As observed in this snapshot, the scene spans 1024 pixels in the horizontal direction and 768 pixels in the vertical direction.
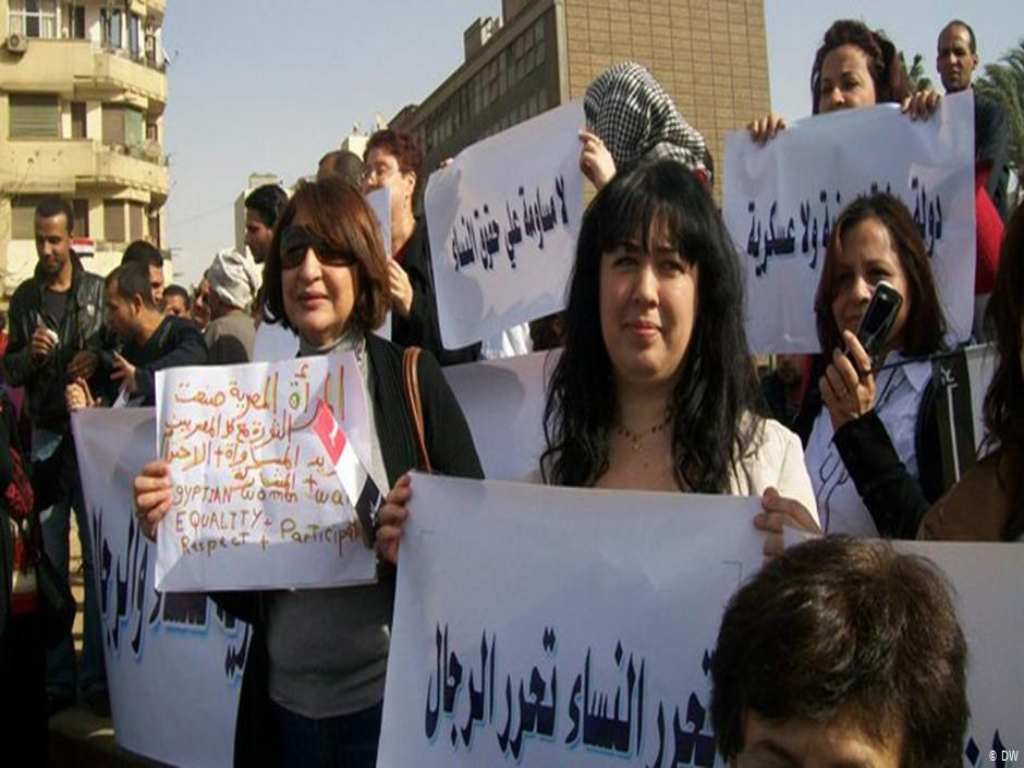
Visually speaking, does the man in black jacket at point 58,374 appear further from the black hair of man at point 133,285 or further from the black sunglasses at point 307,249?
the black sunglasses at point 307,249

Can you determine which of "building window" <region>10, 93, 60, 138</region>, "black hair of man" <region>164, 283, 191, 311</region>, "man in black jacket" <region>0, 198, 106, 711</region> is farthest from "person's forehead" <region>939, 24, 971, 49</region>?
"building window" <region>10, 93, 60, 138</region>

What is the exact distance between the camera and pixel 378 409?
104 inches

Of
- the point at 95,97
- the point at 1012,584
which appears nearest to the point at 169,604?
the point at 1012,584

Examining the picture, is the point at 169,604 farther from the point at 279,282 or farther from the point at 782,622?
the point at 782,622

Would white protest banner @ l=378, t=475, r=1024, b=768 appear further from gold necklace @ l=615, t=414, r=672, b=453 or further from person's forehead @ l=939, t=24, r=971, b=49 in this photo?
person's forehead @ l=939, t=24, r=971, b=49

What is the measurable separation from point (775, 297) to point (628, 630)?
5.94 feet

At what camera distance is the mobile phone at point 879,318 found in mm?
2480

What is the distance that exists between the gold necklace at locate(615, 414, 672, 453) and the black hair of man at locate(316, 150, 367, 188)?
2562mm

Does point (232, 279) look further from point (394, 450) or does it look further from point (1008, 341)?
point (1008, 341)

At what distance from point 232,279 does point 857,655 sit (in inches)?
182

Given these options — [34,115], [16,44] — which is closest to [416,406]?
[16,44]

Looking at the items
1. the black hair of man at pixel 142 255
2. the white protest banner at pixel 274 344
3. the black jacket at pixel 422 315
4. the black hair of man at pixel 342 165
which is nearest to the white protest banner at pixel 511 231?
the black jacket at pixel 422 315

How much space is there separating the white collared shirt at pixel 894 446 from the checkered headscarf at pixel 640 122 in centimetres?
116

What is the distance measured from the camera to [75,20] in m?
58.4
